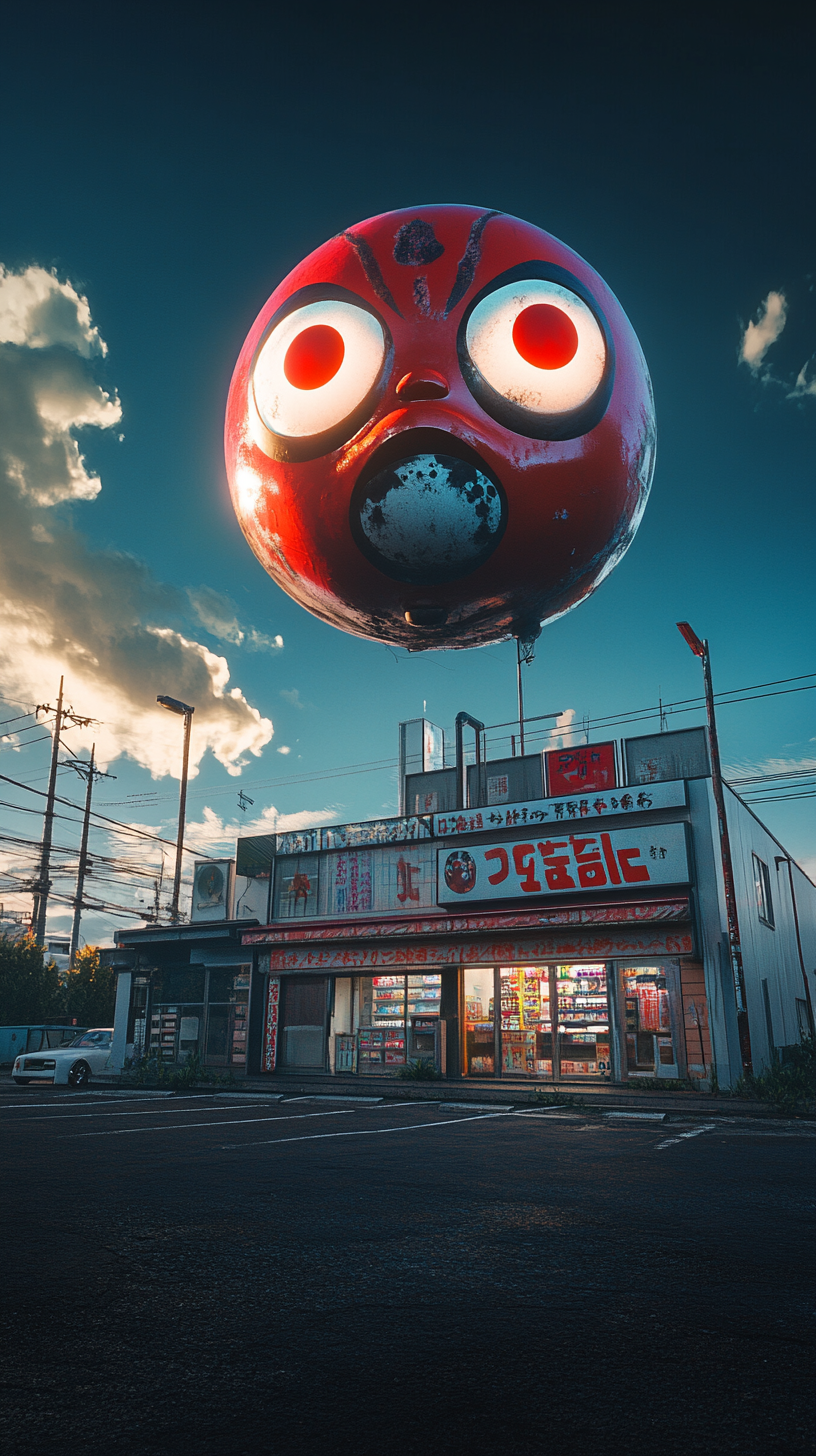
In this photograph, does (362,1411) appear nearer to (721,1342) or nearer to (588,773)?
(721,1342)

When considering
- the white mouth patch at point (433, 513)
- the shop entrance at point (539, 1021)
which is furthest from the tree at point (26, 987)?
the white mouth patch at point (433, 513)

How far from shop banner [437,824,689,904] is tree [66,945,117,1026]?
19.4 meters

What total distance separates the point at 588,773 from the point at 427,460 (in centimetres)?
2050

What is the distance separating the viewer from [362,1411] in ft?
7.72

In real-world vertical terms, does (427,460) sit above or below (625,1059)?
above

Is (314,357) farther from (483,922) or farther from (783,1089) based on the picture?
(483,922)

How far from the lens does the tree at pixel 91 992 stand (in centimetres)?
3525

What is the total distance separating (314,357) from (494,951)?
19447 mm

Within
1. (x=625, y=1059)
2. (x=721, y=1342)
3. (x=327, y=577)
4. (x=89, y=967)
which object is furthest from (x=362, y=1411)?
(x=89, y=967)

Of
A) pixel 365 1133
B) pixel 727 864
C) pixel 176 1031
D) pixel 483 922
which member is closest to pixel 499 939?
pixel 483 922

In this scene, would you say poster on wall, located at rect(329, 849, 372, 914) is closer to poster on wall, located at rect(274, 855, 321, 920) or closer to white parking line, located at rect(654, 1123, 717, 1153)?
poster on wall, located at rect(274, 855, 321, 920)

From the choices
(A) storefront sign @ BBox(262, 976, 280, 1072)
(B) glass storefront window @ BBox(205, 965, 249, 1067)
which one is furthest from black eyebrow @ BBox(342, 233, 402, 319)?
(B) glass storefront window @ BBox(205, 965, 249, 1067)

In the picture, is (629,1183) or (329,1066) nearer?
(629,1183)

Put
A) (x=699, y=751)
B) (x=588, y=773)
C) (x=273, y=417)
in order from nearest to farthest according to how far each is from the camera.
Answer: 1. (x=273, y=417)
2. (x=588, y=773)
3. (x=699, y=751)
